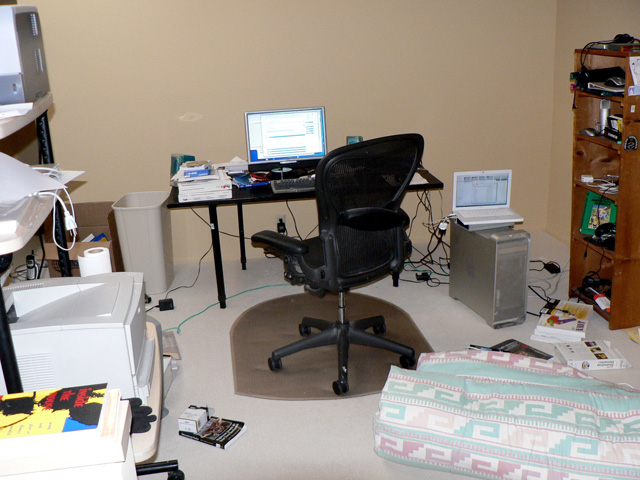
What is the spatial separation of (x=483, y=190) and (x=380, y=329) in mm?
952

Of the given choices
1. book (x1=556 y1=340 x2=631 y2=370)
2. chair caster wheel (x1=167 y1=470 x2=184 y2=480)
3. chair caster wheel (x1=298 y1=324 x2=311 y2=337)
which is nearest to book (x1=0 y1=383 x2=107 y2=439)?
chair caster wheel (x1=167 y1=470 x2=184 y2=480)

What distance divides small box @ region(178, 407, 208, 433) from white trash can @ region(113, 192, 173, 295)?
1.44m

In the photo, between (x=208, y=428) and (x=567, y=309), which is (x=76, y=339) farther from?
(x=567, y=309)

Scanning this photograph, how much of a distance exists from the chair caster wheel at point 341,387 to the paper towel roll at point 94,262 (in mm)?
1211

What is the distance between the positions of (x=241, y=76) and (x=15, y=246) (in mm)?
3055

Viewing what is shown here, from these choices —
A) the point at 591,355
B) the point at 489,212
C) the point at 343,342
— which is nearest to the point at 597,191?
the point at 489,212

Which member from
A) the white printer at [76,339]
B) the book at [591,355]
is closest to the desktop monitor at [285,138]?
the book at [591,355]

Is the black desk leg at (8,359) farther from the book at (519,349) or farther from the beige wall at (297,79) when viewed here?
the beige wall at (297,79)

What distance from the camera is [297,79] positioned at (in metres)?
4.24

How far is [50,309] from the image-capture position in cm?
181

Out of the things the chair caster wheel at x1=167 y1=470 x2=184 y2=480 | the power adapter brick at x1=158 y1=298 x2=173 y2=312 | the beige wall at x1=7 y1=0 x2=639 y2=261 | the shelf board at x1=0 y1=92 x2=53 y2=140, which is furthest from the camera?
the beige wall at x1=7 y1=0 x2=639 y2=261

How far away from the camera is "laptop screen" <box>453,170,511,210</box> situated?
3498mm

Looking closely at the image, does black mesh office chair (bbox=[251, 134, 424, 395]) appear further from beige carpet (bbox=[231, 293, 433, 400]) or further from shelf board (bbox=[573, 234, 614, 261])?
shelf board (bbox=[573, 234, 614, 261])

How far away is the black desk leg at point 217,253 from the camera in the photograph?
354 cm
